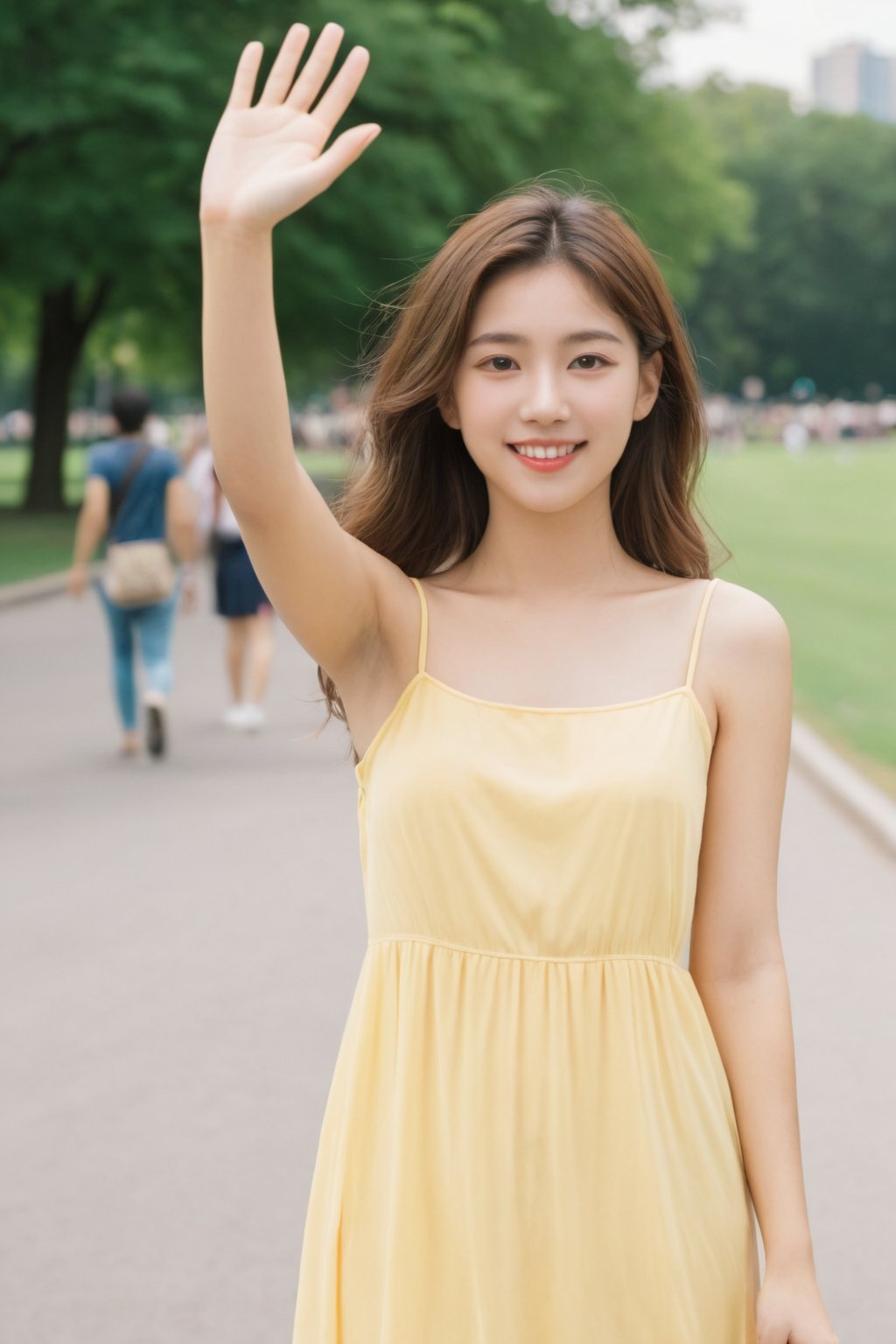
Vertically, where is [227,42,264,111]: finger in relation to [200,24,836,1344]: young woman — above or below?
above

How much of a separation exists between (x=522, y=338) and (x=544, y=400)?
85 mm

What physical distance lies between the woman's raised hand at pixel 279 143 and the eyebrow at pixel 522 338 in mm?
267

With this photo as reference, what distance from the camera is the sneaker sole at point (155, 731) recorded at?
10438 millimetres

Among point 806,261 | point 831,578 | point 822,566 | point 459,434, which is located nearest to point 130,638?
point 459,434

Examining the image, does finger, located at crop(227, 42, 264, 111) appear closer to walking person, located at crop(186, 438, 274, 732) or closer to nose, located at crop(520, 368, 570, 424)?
nose, located at crop(520, 368, 570, 424)

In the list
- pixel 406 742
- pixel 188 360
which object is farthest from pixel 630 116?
pixel 406 742

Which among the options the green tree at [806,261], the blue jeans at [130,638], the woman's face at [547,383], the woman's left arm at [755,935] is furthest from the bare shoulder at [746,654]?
the green tree at [806,261]

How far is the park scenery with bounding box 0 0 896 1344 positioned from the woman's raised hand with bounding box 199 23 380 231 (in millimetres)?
321

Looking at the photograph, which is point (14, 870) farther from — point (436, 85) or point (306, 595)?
point (436, 85)

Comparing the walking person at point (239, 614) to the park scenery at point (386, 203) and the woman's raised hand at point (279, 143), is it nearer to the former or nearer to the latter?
the park scenery at point (386, 203)

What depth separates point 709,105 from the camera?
309 ft

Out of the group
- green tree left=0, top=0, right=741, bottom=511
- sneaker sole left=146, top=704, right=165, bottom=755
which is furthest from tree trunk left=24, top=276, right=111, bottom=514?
sneaker sole left=146, top=704, right=165, bottom=755

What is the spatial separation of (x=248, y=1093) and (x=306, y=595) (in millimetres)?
3271

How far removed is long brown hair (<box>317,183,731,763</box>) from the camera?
2.20m
